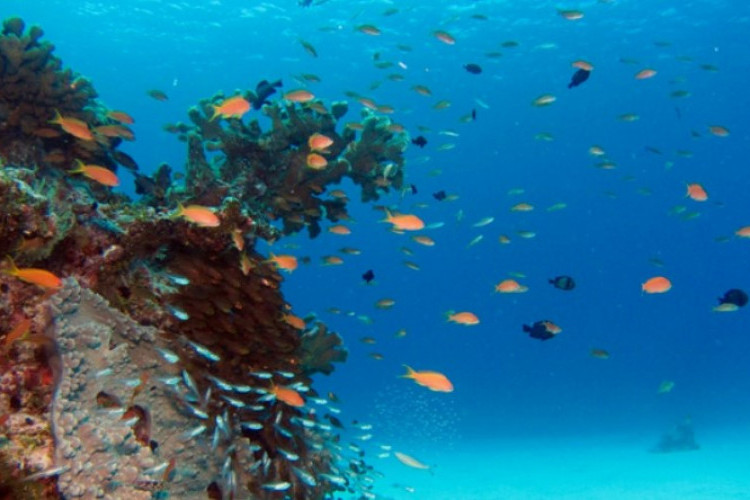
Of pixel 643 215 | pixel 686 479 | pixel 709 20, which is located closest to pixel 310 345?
pixel 686 479

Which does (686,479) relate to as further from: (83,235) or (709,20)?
(709,20)

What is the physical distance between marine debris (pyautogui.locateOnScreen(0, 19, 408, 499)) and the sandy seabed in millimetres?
9052

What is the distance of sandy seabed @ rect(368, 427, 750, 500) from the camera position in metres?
19.8

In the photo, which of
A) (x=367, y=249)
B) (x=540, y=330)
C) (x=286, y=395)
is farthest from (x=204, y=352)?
(x=367, y=249)

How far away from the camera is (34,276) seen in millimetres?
3805

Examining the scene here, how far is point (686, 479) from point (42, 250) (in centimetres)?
2452

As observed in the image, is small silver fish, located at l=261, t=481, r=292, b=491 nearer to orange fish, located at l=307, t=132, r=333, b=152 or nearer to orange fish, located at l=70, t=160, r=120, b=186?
orange fish, located at l=70, t=160, r=120, b=186

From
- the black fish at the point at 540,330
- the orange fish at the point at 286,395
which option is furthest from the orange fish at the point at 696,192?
the orange fish at the point at 286,395

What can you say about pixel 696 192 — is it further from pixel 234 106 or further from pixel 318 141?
pixel 234 106

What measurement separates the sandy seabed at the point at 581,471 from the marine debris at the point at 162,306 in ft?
29.7

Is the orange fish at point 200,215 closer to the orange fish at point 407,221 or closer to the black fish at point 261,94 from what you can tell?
the black fish at point 261,94

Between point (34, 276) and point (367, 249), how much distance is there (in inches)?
3507

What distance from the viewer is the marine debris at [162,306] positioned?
3609mm

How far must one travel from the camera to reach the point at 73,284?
13.5 feet
